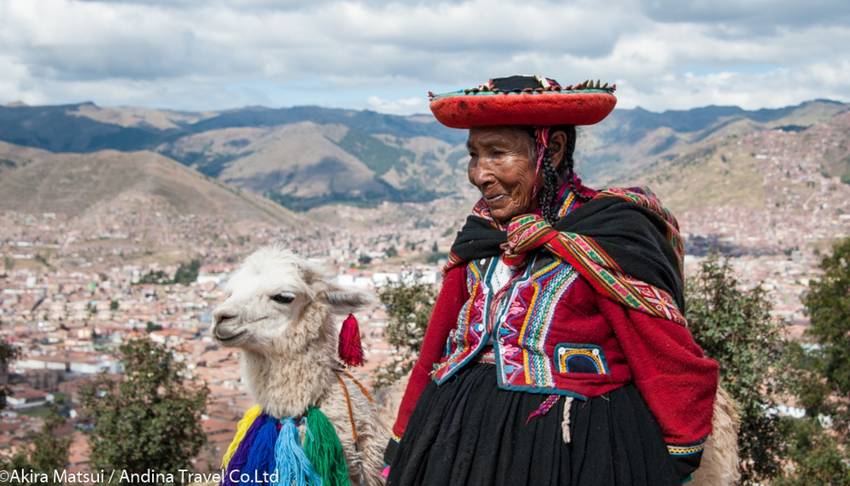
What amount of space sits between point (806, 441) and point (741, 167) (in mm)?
104048

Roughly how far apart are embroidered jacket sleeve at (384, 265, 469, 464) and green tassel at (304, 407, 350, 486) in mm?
744

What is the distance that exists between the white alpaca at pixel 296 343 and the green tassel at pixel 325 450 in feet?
0.26

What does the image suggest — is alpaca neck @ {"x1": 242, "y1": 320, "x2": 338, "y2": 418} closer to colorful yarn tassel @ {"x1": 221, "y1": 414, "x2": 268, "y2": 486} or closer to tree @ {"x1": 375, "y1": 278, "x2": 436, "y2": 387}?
colorful yarn tassel @ {"x1": 221, "y1": 414, "x2": 268, "y2": 486}

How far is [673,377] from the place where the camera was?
1.88 metres

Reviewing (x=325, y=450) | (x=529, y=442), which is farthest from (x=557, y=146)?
(x=325, y=450)

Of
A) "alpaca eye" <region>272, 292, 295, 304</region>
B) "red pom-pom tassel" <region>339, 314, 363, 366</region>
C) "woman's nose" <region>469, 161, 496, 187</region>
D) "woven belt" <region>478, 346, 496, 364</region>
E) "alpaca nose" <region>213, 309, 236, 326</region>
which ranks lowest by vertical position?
"red pom-pom tassel" <region>339, 314, 363, 366</region>

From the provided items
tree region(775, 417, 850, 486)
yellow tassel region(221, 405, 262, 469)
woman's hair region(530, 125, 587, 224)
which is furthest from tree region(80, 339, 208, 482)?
woman's hair region(530, 125, 587, 224)

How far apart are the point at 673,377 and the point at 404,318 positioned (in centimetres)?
680

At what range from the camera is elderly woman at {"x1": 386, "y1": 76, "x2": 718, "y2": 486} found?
6.25 ft

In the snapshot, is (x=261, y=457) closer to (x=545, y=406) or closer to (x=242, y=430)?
(x=242, y=430)

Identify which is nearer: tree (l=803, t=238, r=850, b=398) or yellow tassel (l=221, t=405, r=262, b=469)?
yellow tassel (l=221, t=405, r=262, b=469)

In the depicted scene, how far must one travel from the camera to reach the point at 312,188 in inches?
6919

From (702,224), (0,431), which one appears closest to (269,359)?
(0,431)

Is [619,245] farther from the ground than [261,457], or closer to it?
farther from the ground
